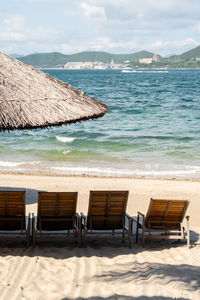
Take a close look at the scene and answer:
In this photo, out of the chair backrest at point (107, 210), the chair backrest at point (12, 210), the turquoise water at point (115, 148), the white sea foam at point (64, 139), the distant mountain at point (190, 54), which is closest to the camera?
the chair backrest at point (12, 210)

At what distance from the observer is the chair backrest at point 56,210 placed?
18.0 ft

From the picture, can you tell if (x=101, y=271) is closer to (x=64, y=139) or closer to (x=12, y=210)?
(x=12, y=210)

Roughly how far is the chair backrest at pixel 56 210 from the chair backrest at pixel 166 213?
1.09 metres

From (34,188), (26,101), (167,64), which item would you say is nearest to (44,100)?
(26,101)

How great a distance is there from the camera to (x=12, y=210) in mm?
5492

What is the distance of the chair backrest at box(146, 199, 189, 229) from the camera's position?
572 cm

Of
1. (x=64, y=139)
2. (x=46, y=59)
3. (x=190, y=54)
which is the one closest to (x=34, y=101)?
(x=64, y=139)

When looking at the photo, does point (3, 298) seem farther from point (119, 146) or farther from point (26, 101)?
point (119, 146)

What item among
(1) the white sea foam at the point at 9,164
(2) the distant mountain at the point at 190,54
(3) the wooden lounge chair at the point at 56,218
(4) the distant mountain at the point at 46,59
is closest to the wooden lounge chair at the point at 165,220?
(3) the wooden lounge chair at the point at 56,218

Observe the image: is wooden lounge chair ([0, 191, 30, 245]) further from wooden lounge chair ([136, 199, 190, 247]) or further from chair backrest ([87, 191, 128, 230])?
wooden lounge chair ([136, 199, 190, 247])

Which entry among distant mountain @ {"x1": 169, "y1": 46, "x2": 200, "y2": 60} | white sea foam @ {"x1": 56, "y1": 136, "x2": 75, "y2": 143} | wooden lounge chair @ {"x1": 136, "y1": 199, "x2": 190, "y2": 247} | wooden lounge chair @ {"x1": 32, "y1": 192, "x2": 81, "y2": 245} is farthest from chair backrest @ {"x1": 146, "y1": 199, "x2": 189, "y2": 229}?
distant mountain @ {"x1": 169, "y1": 46, "x2": 200, "y2": 60}

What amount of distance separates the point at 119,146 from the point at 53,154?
9.93ft

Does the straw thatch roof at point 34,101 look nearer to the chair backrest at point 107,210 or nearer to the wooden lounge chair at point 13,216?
the wooden lounge chair at point 13,216

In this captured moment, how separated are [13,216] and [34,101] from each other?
159 cm
